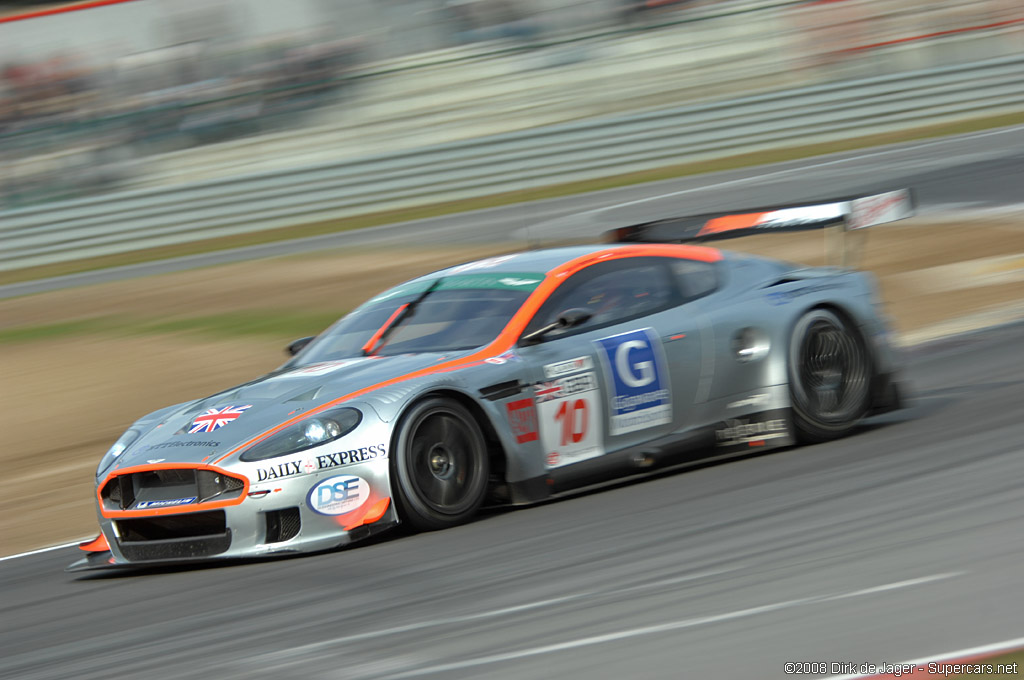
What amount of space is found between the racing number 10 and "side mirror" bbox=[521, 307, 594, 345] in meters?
0.33

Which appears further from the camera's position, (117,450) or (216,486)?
(117,450)

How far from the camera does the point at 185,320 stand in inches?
598

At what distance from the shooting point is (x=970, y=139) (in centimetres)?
1992

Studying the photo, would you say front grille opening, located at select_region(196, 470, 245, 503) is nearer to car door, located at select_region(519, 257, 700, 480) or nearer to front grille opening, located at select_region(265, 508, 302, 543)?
front grille opening, located at select_region(265, 508, 302, 543)

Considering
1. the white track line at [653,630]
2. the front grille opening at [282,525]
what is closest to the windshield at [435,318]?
the front grille opening at [282,525]

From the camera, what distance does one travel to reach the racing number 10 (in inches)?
263

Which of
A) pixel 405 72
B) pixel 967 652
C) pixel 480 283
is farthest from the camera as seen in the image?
pixel 405 72

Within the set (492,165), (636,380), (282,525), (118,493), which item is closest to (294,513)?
(282,525)

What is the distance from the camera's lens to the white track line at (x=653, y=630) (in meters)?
4.12

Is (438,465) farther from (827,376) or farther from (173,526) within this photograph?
(827,376)

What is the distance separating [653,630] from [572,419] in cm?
247

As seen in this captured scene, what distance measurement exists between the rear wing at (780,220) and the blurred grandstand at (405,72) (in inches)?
569

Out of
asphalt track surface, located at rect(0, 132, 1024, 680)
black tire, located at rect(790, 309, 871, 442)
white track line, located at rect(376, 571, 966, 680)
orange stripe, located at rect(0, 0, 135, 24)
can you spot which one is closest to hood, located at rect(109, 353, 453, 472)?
asphalt track surface, located at rect(0, 132, 1024, 680)

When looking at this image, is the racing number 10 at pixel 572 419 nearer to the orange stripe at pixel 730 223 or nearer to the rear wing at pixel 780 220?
the rear wing at pixel 780 220
